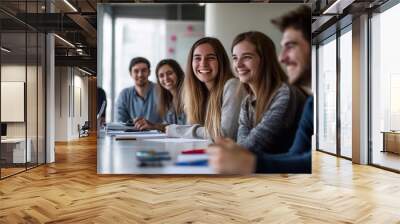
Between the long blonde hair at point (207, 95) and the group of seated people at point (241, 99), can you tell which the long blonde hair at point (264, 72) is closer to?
the group of seated people at point (241, 99)

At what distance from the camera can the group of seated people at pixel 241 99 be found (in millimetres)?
2662

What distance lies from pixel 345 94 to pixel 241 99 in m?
7.31

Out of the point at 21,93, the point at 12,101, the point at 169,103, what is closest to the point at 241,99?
the point at 169,103

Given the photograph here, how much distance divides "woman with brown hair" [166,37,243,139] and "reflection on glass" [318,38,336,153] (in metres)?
7.96

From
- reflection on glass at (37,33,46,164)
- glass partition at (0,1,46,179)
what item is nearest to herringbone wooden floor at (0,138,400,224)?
glass partition at (0,1,46,179)

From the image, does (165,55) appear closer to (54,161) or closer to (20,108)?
(20,108)

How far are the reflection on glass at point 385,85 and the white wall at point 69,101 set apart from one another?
1070 centimetres

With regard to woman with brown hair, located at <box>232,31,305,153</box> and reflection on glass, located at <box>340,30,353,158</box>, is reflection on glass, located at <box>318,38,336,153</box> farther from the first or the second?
woman with brown hair, located at <box>232,31,305,153</box>

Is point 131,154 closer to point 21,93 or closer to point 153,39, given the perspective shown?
point 153,39

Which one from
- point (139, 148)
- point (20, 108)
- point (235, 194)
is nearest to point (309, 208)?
point (235, 194)

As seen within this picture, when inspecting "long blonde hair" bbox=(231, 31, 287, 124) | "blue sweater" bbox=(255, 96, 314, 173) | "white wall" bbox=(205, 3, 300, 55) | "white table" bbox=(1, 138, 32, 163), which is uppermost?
"white wall" bbox=(205, 3, 300, 55)

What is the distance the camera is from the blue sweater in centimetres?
273

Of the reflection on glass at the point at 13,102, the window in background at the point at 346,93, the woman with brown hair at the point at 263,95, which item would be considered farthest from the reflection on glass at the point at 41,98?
the window in background at the point at 346,93

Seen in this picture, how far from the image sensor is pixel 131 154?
2.85 meters
